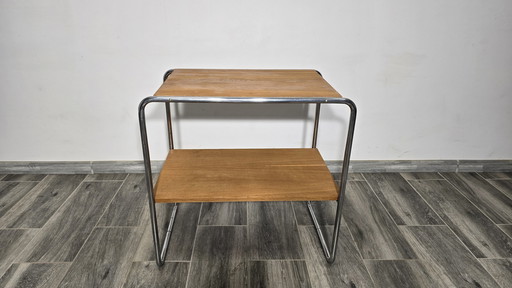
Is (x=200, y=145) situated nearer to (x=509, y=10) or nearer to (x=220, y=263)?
(x=220, y=263)

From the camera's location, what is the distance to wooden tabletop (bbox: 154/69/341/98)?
111cm

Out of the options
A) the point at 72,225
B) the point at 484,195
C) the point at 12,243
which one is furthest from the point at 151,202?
the point at 484,195

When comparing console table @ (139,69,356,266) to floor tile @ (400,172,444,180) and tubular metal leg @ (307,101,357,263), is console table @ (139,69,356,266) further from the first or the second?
floor tile @ (400,172,444,180)

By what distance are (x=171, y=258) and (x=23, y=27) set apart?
4.21 feet

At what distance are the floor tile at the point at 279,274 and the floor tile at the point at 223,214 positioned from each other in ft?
0.95

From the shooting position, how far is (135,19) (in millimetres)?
1590

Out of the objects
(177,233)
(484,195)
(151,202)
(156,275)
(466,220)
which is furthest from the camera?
(484,195)

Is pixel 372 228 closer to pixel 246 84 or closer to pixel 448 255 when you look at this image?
pixel 448 255

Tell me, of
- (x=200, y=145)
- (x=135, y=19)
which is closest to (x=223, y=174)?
(x=200, y=145)

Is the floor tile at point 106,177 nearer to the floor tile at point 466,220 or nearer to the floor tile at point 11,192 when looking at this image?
the floor tile at point 11,192

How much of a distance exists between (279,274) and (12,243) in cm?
111

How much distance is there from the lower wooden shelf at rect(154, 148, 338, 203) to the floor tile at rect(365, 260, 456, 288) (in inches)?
14.6

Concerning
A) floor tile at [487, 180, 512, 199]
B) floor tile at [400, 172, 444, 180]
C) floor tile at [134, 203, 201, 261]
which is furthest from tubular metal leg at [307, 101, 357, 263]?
floor tile at [487, 180, 512, 199]

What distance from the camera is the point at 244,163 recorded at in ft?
4.40
